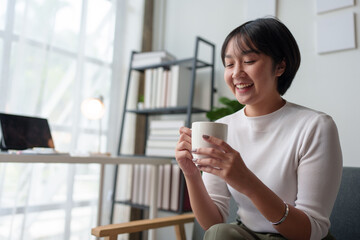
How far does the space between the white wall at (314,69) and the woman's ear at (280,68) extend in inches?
39.4

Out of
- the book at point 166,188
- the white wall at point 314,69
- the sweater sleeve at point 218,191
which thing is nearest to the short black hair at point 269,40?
the sweater sleeve at point 218,191

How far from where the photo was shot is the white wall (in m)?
1.74

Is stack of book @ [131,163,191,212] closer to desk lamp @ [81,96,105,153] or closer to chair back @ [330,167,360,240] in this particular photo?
desk lamp @ [81,96,105,153]

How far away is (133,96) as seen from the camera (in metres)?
2.67

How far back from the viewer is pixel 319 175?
0.81 meters

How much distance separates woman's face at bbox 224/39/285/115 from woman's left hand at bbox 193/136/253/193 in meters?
0.29

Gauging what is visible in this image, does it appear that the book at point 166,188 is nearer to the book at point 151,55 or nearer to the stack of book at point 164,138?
the stack of book at point 164,138

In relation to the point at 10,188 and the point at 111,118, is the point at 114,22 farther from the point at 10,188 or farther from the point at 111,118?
the point at 10,188

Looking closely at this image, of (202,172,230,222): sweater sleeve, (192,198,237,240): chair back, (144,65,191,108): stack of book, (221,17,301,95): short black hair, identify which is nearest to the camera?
(221,17,301,95): short black hair

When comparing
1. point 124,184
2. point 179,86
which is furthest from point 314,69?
point 124,184

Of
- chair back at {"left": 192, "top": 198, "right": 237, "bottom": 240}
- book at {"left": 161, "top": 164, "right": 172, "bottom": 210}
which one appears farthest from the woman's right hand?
book at {"left": 161, "top": 164, "right": 172, "bottom": 210}

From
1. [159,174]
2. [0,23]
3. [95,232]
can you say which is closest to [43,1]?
[0,23]

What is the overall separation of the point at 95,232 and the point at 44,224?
1.23 m

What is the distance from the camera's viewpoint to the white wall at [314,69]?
174cm
